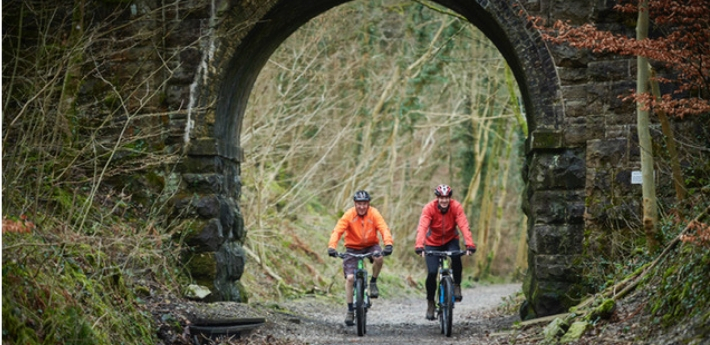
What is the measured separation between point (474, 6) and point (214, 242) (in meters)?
4.35

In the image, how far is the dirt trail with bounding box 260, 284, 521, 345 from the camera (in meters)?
9.55

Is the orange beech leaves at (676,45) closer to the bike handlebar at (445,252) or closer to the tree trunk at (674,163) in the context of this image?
the tree trunk at (674,163)

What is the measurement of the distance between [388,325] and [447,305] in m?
2.05

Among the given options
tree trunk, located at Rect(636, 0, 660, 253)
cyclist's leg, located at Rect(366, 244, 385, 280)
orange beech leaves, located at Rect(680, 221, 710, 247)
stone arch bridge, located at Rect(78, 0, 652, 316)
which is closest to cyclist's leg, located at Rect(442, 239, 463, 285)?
cyclist's leg, located at Rect(366, 244, 385, 280)

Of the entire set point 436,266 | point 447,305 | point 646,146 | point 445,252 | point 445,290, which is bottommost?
point 447,305

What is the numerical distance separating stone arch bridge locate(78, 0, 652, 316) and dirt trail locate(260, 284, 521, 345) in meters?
0.96

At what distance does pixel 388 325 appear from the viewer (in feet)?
38.4

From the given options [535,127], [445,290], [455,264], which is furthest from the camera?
[535,127]

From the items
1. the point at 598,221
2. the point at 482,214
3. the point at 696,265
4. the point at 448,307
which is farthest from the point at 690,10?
the point at 482,214

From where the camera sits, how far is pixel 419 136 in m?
25.0

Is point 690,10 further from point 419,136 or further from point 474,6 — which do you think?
point 419,136

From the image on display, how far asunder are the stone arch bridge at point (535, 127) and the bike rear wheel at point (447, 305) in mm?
1156

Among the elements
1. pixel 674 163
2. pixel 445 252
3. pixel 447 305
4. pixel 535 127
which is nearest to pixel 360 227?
pixel 445 252

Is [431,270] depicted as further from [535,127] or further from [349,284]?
[535,127]
